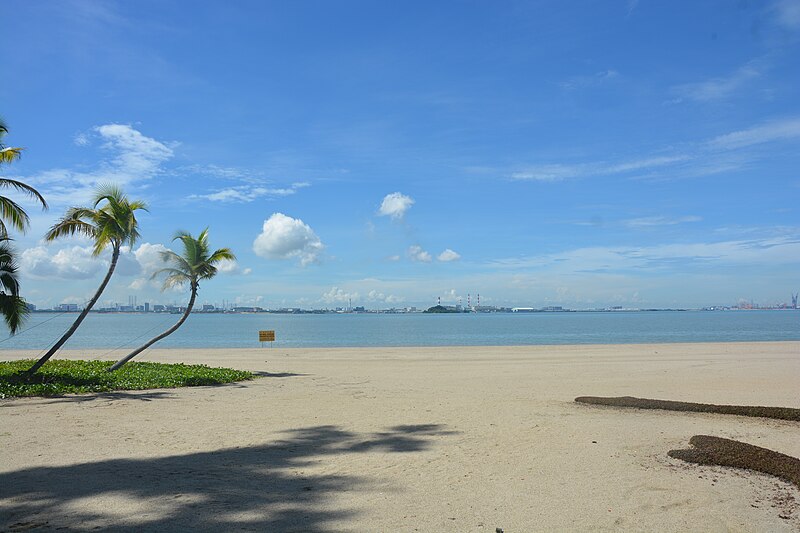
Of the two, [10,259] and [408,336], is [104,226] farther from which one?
[408,336]

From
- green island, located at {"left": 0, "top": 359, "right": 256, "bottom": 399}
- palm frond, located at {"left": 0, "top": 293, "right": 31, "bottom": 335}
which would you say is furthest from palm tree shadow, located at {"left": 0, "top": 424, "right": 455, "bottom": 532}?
palm frond, located at {"left": 0, "top": 293, "right": 31, "bottom": 335}

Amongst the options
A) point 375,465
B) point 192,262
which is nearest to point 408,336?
point 192,262

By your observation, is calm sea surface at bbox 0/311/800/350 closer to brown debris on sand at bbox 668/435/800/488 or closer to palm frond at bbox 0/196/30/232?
palm frond at bbox 0/196/30/232

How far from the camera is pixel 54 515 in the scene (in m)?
5.46

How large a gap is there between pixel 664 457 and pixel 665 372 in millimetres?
14353

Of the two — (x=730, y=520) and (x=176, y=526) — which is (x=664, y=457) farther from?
(x=176, y=526)

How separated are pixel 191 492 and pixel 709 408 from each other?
31.9 feet

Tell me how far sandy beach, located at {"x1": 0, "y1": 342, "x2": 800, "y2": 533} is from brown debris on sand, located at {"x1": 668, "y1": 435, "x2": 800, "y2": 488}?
21 centimetres

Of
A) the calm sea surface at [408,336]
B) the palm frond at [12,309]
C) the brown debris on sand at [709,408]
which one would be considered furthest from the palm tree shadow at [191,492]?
the calm sea surface at [408,336]

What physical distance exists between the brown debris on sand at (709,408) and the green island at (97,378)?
10.5 metres

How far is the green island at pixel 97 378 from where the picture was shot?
44.4 feet

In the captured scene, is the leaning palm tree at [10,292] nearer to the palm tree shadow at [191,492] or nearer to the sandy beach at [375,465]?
the sandy beach at [375,465]

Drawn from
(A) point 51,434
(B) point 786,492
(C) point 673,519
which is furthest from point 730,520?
(A) point 51,434

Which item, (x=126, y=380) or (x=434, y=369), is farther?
(x=434, y=369)
